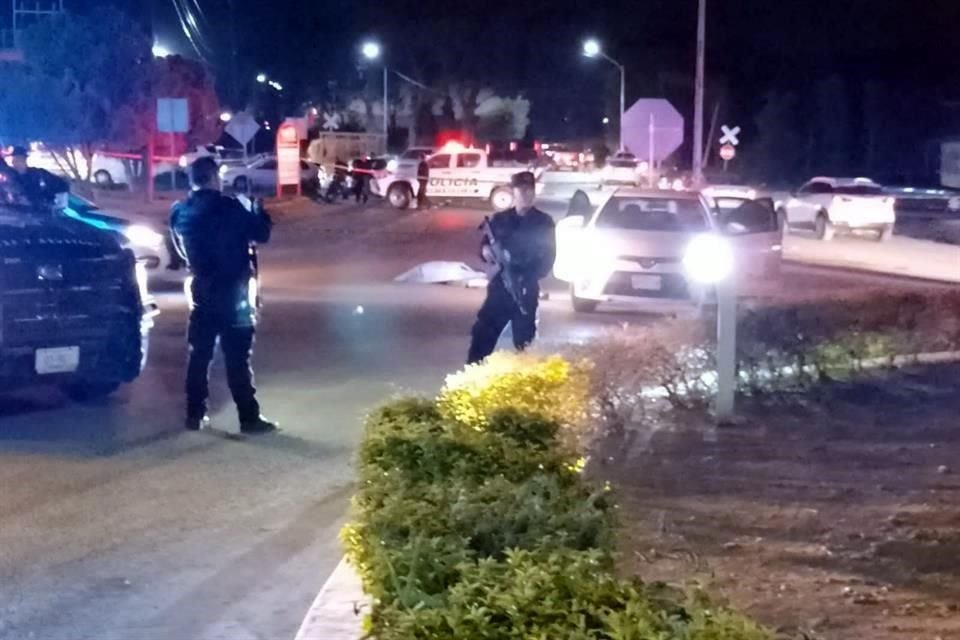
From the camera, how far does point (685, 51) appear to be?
7050cm

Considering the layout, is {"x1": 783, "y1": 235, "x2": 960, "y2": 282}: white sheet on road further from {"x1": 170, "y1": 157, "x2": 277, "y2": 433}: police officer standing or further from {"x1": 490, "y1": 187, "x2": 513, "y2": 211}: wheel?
{"x1": 170, "y1": 157, "x2": 277, "y2": 433}: police officer standing

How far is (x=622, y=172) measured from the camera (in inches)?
2147

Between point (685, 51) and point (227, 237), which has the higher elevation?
point (685, 51)

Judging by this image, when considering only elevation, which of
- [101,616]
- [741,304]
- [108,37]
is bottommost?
[101,616]

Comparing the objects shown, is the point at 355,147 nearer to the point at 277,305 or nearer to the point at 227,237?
the point at 277,305

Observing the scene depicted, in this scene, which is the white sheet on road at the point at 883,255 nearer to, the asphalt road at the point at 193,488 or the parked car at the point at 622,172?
the asphalt road at the point at 193,488

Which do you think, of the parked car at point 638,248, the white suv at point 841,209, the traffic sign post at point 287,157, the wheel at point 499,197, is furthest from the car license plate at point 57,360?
the wheel at point 499,197

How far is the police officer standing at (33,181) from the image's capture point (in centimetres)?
1502

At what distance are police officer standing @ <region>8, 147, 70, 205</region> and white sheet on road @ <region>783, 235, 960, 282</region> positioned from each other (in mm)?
14732

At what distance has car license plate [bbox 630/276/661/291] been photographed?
19.4 m

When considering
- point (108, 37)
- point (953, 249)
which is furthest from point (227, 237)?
point (108, 37)

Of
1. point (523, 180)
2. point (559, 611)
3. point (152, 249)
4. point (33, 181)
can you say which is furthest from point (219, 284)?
point (152, 249)

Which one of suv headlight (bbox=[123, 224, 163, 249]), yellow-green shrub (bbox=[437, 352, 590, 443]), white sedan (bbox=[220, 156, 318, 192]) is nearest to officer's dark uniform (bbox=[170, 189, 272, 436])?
yellow-green shrub (bbox=[437, 352, 590, 443])

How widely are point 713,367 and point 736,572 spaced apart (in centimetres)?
422
